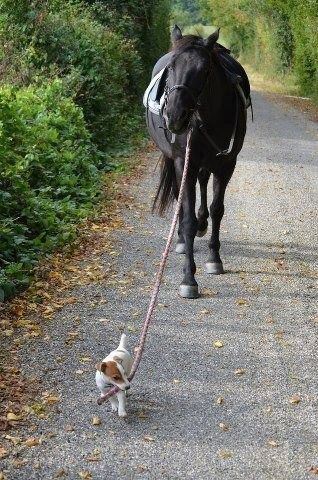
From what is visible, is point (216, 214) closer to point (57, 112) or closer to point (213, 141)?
point (213, 141)

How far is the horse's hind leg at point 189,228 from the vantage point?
268 inches

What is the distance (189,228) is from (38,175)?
334cm

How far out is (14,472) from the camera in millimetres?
3959

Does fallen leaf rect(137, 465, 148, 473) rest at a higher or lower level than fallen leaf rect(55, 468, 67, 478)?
lower

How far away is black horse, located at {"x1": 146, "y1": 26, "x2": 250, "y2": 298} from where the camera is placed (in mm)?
6090

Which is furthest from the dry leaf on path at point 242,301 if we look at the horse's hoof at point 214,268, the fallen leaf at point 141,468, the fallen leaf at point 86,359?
the fallen leaf at point 141,468

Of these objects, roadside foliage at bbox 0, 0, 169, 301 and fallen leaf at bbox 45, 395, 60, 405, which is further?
roadside foliage at bbox 0, 0, 169, 301

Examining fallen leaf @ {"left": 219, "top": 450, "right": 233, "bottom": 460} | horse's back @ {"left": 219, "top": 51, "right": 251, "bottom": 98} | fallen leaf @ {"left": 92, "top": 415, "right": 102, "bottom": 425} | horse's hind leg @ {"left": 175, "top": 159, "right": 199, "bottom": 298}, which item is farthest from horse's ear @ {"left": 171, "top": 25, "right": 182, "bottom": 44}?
fallen leaf @ {"left": 219, "top": 450, "right": 233, "bottom": 460}

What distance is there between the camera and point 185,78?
608 cm

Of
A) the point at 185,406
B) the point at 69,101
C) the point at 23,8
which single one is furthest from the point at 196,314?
the point at 23,8


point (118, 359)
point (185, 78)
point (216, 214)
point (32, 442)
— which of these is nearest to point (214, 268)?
point (216, 214)

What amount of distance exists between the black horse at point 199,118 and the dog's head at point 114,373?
2.24 m

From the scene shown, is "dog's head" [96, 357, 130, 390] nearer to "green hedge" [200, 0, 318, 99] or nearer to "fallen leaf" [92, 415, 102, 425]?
"fallen leaf" [92, 415, 102, 425]

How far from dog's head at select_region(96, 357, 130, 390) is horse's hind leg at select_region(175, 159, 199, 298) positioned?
233cm
